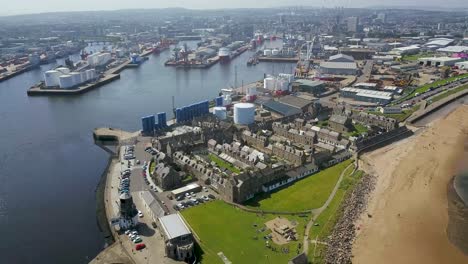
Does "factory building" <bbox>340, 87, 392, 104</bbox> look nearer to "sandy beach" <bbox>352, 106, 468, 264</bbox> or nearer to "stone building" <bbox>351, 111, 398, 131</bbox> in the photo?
"stone building" <bbox>351, 111, 398, 131</bbox>

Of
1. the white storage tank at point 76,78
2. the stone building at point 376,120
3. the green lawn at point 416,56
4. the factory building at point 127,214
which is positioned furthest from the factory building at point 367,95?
the white storage tank at point 76,78

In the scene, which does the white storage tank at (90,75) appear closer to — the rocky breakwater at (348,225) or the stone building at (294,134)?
the stone building at (294,134)

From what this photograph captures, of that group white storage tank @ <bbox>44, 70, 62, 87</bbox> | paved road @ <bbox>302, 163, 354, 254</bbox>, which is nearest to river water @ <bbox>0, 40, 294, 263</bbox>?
white storage tank @ <bbox>44, 70, 62, 87</bbox>

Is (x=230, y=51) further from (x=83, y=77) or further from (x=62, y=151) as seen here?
(x=62, y=151)

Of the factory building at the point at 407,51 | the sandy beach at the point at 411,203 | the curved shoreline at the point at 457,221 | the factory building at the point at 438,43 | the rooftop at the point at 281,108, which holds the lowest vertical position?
the curved shoreline at the point at 457,221

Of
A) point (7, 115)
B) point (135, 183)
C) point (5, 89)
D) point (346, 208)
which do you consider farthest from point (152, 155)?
point (5, 89)

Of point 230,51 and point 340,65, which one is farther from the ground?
point 230,51

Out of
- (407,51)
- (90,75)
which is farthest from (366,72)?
(90,75)
